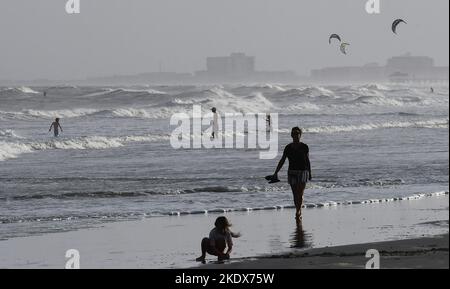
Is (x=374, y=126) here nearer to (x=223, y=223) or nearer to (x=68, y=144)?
(x=68, y=144)

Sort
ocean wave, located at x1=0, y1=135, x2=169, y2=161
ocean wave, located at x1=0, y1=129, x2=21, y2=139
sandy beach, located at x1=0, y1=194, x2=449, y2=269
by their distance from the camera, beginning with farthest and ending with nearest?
ocean wave, located at x1=0, y1=129, x2=21, y2=139 → ocean wave, located at x1=0, y1=135, x2=169, y2=161 → sandy beach, located at x1=0, y1=194, x2=449, y2=269

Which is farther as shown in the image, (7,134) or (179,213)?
(7,134)

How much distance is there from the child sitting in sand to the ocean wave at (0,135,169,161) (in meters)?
20.2

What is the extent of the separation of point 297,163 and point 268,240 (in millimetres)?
1764

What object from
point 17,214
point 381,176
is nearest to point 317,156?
point 381,176

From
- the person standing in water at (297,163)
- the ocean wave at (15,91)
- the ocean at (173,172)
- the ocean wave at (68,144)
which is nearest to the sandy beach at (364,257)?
the person standing in water at (297,163)

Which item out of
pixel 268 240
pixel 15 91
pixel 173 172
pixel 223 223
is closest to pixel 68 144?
pixel 173 172

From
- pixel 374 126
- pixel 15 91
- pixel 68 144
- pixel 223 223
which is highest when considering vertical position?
pixel 15 91

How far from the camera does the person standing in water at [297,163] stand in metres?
13.6

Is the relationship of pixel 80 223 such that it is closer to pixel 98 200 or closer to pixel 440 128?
pixel 98 200

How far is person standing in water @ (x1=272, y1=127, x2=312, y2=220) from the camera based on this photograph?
13586mm

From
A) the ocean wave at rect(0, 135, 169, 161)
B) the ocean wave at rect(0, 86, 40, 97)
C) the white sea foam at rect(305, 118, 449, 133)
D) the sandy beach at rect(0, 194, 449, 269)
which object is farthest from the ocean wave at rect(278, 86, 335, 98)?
the sandy beach at rect(0, 194, 449, 269)

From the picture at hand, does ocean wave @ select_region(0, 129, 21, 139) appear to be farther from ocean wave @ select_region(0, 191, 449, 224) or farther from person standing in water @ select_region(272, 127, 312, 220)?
person standing in water @ select_region(272, 127, 312, 220)

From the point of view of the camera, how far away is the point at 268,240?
12.2m
